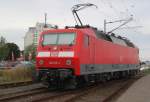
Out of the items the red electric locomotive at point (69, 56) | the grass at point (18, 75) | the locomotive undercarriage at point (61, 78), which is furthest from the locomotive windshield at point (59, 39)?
the grass at point (18, 75)

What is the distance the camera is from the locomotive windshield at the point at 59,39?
18516mm

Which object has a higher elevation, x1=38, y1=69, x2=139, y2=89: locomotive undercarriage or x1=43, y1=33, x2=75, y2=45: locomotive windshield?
x1=43, y1=33, x2=75, y2=45: locomotive windshield

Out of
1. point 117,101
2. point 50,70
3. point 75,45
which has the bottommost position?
point 117,101

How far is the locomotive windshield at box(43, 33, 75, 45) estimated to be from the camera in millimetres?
18516

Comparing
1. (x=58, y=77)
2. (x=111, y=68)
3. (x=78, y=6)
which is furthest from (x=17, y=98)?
(x=111, y=68)

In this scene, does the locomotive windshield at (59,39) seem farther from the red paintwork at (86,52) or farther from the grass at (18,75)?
the grass at (18,75)

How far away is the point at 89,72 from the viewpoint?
19.6 m

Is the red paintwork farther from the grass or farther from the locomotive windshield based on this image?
the grass

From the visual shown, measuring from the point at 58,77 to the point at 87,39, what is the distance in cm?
270

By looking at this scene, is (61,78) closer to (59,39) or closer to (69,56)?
(69,56)

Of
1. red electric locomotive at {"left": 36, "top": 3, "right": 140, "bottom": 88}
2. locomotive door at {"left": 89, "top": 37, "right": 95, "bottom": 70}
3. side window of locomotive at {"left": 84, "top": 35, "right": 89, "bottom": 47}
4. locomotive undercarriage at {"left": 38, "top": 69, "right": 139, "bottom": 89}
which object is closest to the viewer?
locomotive undercarriage at {"left": 38, "top": 69, "right": 139, "bottom": 89}

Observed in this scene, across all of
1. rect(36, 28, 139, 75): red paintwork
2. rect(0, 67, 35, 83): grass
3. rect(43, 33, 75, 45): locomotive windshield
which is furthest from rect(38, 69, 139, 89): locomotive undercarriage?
rect(0, 67, 35, 83): grass

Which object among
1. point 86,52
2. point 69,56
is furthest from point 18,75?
point 69,56

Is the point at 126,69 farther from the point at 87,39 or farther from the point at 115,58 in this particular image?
the point at 87,39
